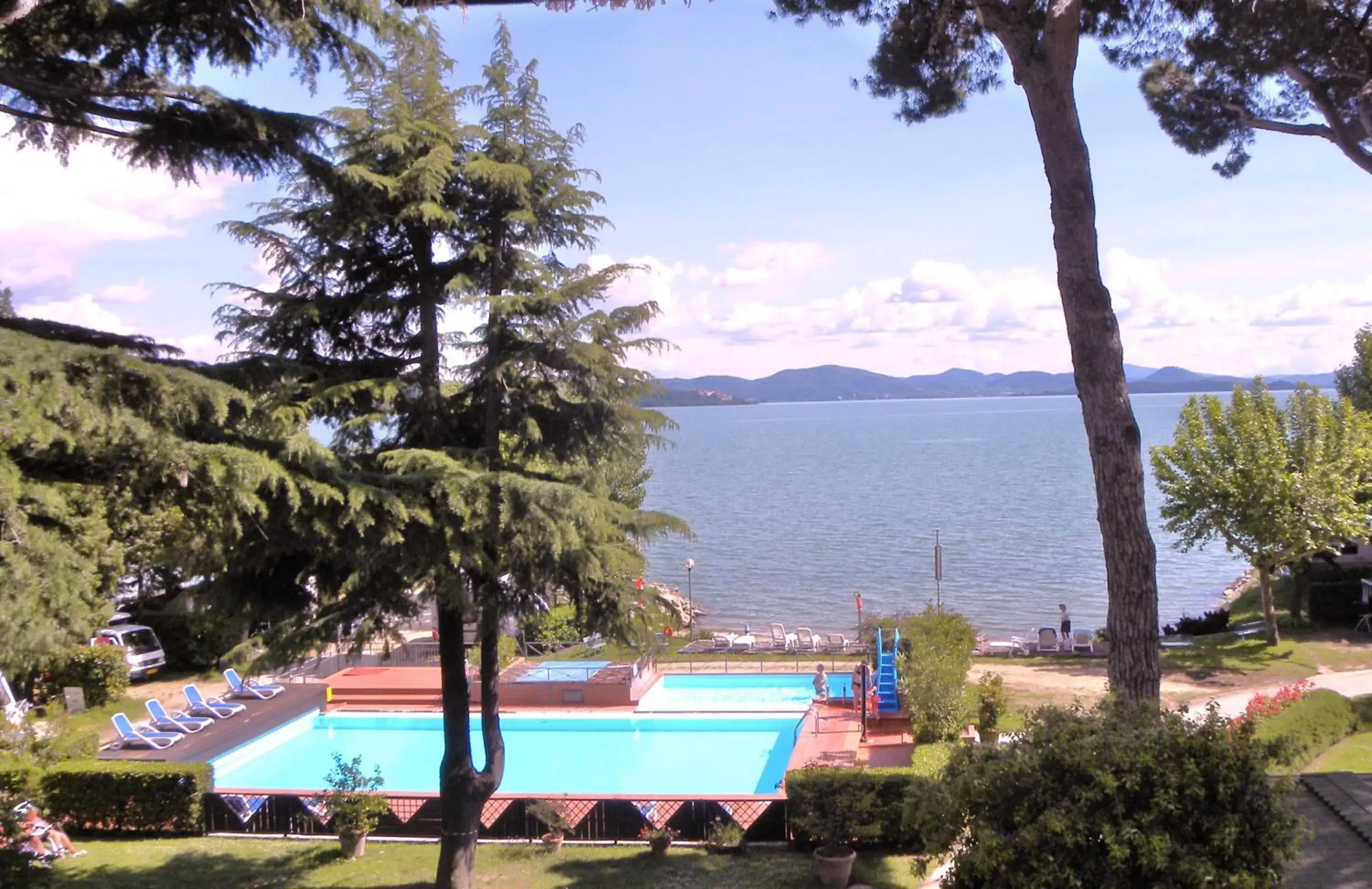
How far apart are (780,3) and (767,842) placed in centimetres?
979

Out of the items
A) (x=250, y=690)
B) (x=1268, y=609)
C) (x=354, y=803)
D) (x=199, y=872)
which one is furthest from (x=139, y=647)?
(x=1268, y=609)

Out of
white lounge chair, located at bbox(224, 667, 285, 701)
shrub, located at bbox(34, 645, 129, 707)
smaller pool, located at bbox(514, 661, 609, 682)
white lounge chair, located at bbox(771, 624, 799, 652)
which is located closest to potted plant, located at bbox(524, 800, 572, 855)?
smaller pool, located at bbox(514, 661, 609, 682)

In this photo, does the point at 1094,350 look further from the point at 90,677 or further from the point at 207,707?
the point at 90,677

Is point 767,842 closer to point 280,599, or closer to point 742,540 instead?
point 280,599

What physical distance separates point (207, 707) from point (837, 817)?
14.2 meters

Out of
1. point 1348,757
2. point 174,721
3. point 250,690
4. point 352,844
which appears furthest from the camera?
point 250,690

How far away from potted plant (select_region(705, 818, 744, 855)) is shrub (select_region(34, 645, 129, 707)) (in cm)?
1418

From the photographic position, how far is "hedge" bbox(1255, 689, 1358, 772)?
→ 12328 mm

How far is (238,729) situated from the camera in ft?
61.8

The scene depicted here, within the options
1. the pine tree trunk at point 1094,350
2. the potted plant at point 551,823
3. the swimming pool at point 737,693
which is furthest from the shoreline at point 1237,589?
the pine tree trunk at point 1094,350

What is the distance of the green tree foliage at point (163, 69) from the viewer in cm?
682

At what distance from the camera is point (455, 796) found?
1012cm

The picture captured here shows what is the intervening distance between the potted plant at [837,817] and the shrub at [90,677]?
15187 mm

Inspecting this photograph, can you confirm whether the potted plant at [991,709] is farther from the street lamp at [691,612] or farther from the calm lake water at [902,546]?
the street lamp at [691,612]
